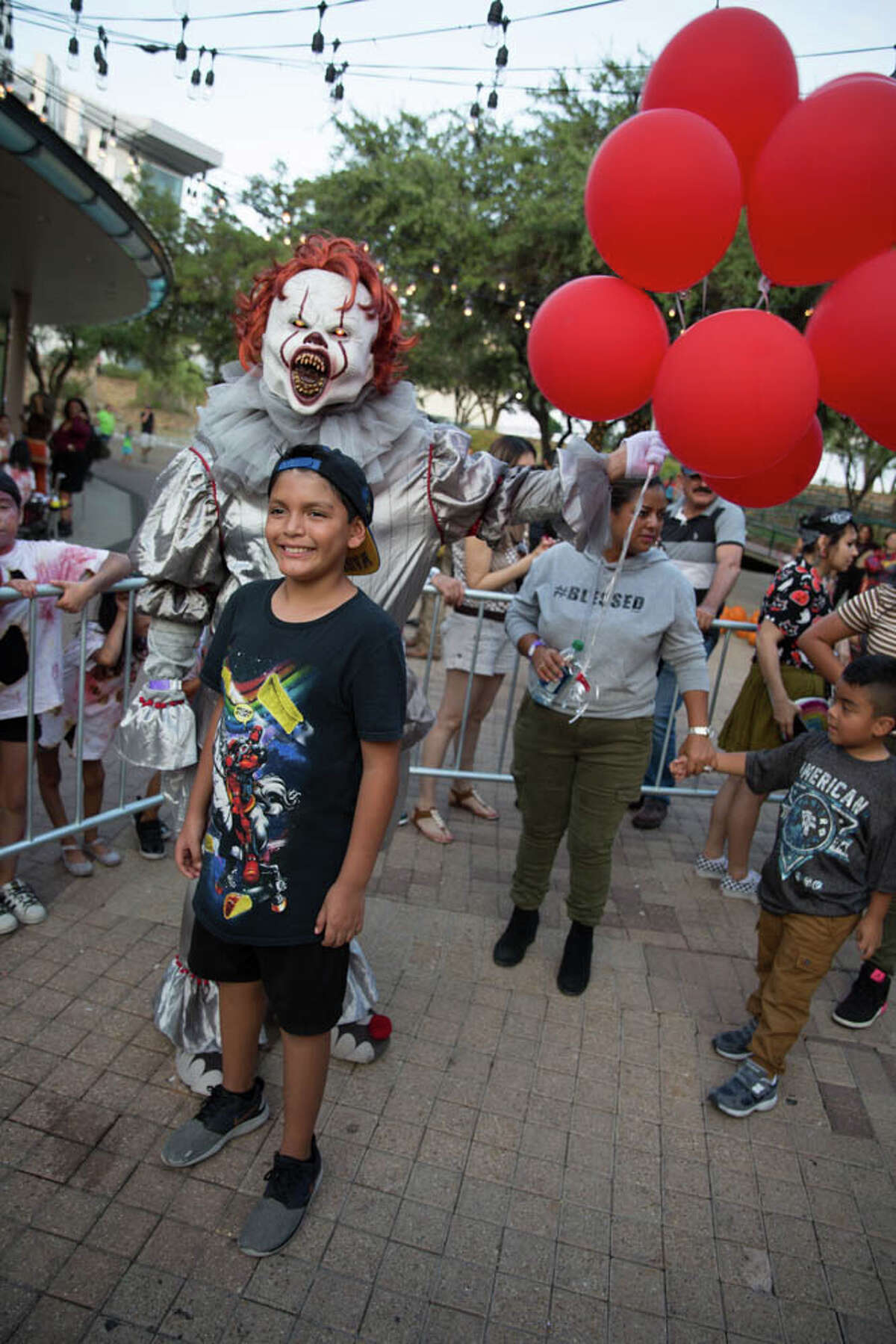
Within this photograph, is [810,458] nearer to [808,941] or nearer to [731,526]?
[808,941]

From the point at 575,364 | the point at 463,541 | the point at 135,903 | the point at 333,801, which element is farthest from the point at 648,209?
the point at 135,903

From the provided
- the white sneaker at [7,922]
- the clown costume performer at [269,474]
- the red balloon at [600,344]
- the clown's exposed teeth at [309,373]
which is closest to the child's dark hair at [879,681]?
the clown costume performer at [269,474]

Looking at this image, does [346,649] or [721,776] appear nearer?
[346,649]

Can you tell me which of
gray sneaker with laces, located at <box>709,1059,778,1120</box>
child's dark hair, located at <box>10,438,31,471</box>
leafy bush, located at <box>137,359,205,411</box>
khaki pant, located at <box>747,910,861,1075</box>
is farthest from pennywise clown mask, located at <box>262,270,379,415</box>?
leafy bush, located at <box>137,359,205,411</box>

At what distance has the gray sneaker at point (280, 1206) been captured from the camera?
1.98m

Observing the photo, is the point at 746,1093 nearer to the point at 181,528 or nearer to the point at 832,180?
the point at 181,528

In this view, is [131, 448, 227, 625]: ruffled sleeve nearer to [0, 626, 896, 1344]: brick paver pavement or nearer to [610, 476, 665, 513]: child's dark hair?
[610, 476, 665, 513]: child's dark hair

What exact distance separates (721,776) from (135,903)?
3493 mm

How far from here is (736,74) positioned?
2174mm

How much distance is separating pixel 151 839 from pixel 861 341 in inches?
125

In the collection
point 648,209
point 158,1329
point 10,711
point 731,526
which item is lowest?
point 158,1329

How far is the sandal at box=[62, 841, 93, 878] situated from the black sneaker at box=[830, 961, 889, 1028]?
116 inches

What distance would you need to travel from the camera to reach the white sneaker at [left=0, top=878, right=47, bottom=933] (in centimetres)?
309

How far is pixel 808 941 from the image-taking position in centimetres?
260
